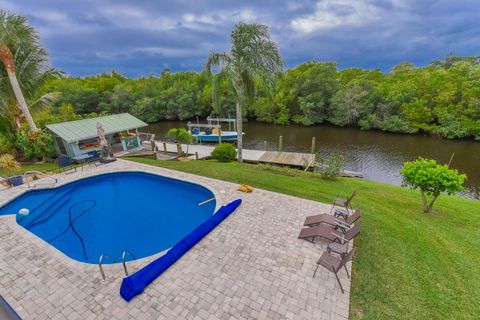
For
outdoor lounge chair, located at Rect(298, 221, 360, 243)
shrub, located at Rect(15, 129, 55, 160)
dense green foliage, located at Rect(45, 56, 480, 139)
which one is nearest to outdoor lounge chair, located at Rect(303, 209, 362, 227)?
outdoor lounge chair, located at Rect(298, 221, 360, 243)

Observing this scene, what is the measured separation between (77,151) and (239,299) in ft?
48.8

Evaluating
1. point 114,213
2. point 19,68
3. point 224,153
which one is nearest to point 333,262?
point 114,213

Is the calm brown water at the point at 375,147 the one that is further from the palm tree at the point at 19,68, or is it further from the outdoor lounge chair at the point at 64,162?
the palm tree at the point at 19,68

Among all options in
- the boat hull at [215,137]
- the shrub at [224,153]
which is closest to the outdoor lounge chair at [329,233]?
the shrub at [224,153]

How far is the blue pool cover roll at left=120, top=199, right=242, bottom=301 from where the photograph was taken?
14.5 feet

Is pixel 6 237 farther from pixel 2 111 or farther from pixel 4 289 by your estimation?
pixel 2 111

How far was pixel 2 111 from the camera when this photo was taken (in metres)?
13.9

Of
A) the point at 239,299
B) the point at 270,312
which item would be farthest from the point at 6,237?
the point at 270,312

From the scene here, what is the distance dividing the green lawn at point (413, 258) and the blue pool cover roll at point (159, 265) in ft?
12.8

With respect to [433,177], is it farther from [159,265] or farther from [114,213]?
[114,213]

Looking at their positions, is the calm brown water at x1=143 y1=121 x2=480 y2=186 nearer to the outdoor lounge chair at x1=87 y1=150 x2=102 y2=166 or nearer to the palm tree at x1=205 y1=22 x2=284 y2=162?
the palm tree at x1=205 y1=22 x2=284 y2=162

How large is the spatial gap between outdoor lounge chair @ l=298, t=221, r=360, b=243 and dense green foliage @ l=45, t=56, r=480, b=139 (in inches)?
329

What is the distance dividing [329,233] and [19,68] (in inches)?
782

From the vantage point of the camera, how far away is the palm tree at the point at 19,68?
41.0 feet
